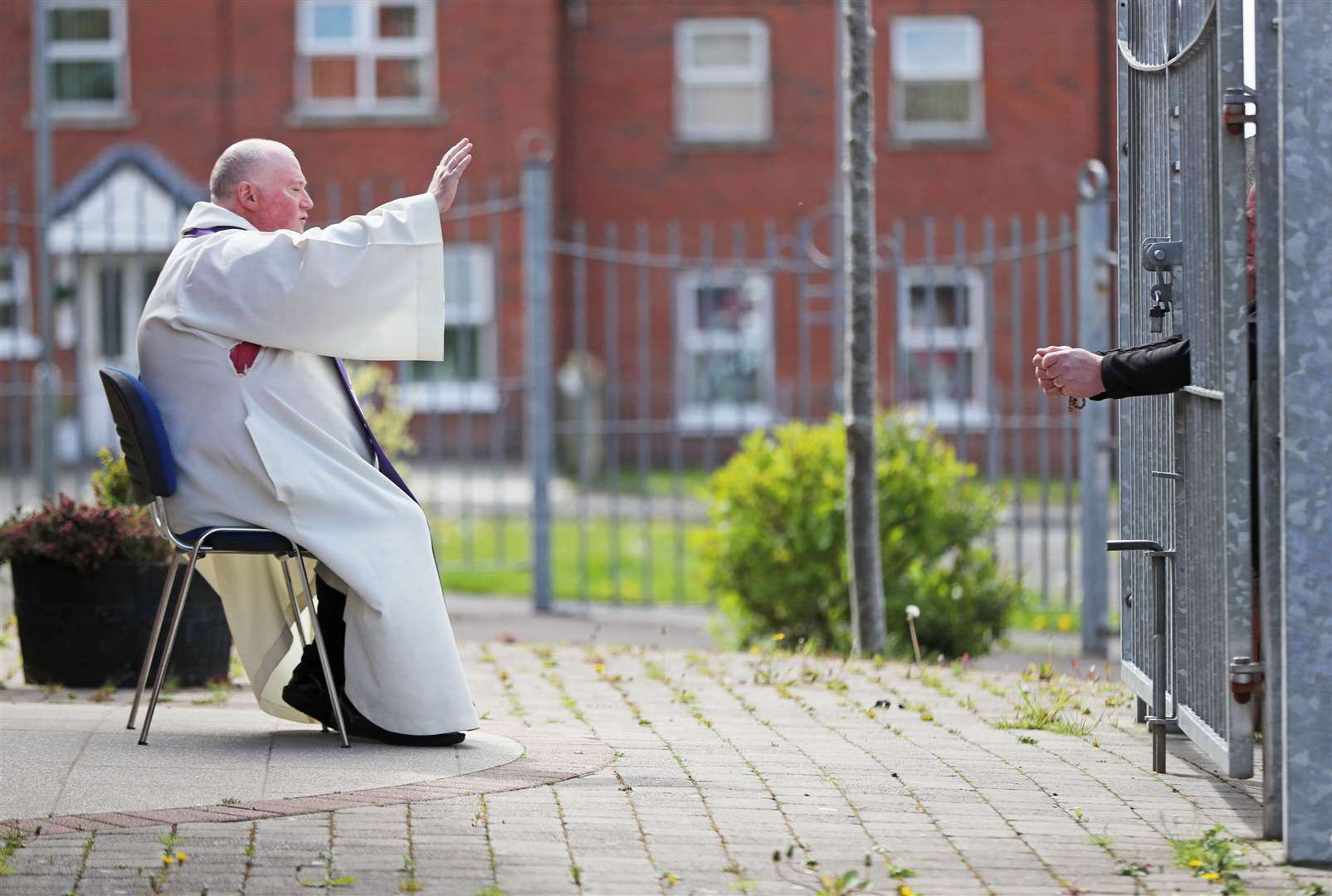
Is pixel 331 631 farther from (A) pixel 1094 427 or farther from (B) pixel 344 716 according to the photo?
(A) pixel 1094 427

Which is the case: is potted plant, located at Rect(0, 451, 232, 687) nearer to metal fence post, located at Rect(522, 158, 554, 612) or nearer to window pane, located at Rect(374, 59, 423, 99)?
metal fence post, located at Rect(522, 158, 554, 612)

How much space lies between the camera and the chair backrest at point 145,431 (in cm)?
499

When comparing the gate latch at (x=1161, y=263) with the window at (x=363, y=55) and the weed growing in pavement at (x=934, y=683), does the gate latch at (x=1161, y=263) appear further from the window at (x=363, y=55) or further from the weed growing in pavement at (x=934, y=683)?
the window at (x=363, y=55)

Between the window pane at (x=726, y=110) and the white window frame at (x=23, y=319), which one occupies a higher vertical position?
the window pane at (x=726, y=110)

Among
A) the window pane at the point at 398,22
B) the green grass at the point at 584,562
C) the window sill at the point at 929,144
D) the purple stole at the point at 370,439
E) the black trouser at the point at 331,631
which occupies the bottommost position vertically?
the green grass at the point at 584,562

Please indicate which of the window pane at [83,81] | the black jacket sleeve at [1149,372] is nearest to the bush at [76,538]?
the black jacket sleeve at [1149,372]

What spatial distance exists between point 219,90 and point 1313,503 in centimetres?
2160

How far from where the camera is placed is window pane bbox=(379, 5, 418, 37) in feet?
77.0

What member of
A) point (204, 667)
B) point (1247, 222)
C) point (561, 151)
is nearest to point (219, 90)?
point (561, 151)

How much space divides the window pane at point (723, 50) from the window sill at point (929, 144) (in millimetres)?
2166

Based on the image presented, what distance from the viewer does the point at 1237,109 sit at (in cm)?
393

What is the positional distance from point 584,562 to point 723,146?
1386 cm

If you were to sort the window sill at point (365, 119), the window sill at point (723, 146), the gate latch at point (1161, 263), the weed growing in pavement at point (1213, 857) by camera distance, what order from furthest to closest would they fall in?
the window sill at point (723, 146) < the window sill at point (365, 119) < the gate latch at point (1161, 263) < the weed growing in pavement at point (1213, 857)

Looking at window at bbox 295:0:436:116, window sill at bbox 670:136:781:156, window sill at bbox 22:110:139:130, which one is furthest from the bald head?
window sill at bbox 22:110:139:130
